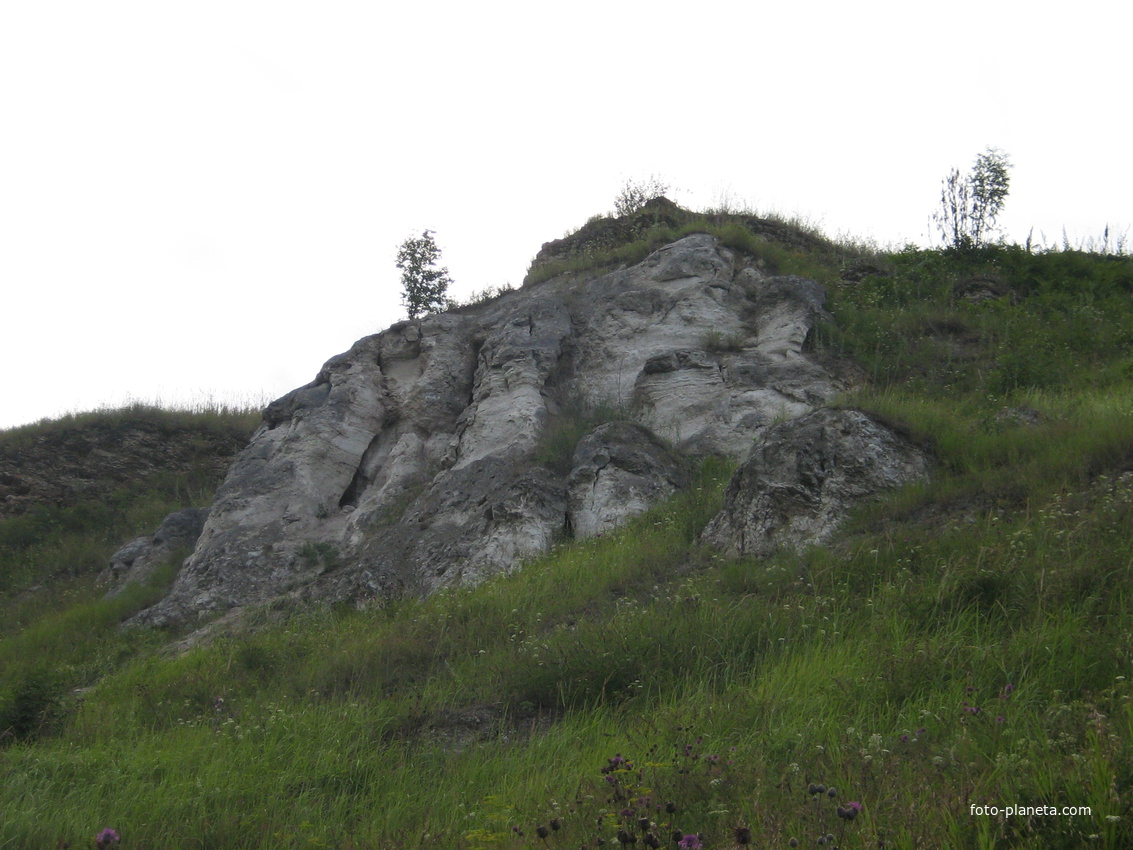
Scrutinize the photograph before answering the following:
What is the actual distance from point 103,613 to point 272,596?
7.08ft

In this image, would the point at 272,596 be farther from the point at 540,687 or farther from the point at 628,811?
the point at 628,811

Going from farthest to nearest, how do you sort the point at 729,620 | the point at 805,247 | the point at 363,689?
the point at 805,247
the point at 363,689
the point at 729,620

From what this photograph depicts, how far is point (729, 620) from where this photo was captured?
5.61 m

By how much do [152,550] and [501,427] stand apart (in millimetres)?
5160

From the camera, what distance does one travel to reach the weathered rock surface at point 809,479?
22.6 ft

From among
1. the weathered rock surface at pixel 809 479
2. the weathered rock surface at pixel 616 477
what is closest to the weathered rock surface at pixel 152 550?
the weathered rock surface at pixel 616 477

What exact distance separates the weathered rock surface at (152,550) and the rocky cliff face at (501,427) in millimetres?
1047

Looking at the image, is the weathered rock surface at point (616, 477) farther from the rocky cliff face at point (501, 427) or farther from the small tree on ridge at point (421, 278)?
the small tree on ridge at point (421, 278)

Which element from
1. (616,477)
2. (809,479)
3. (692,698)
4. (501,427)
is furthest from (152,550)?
(692,698)

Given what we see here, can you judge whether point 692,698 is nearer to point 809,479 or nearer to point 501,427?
point 809,479

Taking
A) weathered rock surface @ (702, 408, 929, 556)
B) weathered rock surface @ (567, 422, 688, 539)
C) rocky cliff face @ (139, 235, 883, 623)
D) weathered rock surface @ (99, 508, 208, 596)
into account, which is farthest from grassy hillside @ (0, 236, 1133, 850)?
weathered rock surface @ (99, 508, 208, 596)

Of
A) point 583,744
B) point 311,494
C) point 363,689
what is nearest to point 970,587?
point 583,744

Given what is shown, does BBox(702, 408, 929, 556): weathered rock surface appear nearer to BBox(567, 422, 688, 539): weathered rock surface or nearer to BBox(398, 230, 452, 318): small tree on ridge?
BBox(567, 422, 688, 539): weathered rock surface

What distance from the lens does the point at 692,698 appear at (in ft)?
15.8
